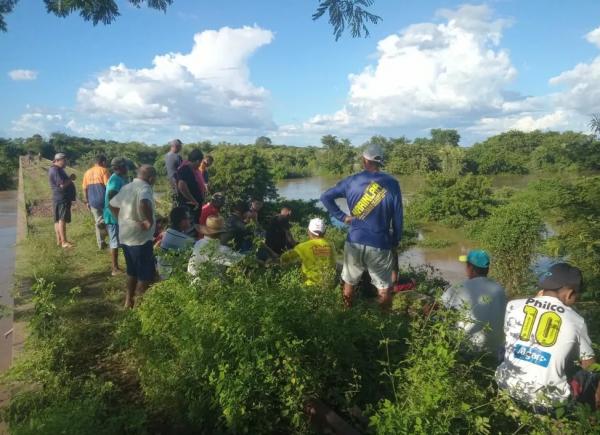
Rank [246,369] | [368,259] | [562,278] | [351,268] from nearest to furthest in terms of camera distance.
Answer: [246,369]
[562,278]
[368,259]
[351,268]

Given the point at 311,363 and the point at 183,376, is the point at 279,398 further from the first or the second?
the point at 183,376

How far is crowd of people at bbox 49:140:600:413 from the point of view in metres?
2.58

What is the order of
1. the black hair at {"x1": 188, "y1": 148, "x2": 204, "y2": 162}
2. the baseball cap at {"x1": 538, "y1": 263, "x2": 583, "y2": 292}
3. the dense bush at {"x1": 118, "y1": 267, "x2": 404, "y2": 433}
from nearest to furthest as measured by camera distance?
the dense bush at {"x1": 118, "y1": 267, "x2": 404, "y2": 433} < the baseball cap at {"x1": 538, "y1": 263, "x2": 583, "y2": 292} < the black hair at {"x1": 188, "y1": 148, "x2": 204, "y2": 162}

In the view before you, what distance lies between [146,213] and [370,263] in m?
2.22

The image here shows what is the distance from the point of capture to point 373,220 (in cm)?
400

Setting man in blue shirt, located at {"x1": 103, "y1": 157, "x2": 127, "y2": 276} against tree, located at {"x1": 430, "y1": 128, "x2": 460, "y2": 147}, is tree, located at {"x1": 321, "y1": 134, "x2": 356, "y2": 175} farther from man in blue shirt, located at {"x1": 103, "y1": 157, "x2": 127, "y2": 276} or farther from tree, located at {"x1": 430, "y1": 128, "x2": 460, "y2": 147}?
man in blue shirt, located at {"x1": 103, "y1": 157, "x2": 127, "y2": 276}

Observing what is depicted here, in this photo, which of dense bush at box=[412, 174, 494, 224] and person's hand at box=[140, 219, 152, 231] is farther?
dense bush at box=[412, 174, 494, 224]

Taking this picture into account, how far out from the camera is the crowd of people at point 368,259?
2.58 metres

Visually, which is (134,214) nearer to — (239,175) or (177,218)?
(177,218)

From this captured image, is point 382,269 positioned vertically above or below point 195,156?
below

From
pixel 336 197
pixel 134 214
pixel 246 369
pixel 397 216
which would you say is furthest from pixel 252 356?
pixel 134 214

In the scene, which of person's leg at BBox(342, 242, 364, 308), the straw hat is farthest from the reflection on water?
person's leg at BBox(342, 242, 364, 308)

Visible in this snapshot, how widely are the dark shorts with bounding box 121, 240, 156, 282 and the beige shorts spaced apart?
1.97m

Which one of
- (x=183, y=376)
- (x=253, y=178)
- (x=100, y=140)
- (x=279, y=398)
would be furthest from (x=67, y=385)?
(x=100, y=140)
